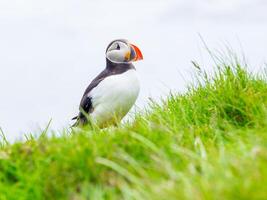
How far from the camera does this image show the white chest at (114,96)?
842 centimetres

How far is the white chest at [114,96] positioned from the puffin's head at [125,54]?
0.20 metres

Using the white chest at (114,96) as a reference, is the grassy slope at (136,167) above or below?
below

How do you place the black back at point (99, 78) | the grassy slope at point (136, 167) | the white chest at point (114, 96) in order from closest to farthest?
the grassy slope at point (136, 167)
the white chest at point (114, 96)
the black back at point (99, 78)

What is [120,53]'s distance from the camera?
8742 millimetres

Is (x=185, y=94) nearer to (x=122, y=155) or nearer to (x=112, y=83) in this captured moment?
(x=112, y=83)

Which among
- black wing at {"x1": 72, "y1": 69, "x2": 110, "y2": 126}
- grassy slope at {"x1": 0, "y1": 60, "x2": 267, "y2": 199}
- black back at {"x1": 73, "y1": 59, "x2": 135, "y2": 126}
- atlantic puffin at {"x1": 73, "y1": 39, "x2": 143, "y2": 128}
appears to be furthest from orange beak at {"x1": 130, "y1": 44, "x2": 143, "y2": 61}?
grassy slope at {"x1": 0, "y1": 60, "x2": 267, "y2": 199}

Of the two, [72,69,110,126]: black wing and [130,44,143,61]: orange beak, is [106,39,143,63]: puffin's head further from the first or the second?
[72,69,110,126]: black wing

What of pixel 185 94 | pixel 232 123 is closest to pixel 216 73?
pixel 185 94

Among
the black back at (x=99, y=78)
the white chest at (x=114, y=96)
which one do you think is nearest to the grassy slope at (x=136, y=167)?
the white chest at (x=114, y=96)

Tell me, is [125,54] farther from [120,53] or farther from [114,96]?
[114,96]

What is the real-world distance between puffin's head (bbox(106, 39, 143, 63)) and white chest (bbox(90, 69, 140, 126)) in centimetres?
20

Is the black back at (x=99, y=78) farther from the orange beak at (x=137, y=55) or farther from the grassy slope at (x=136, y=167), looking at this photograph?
the grassy slope at (x=136, y=167)

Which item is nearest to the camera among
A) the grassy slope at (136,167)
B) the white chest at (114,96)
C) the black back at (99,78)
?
the grassy slope at (136,167)

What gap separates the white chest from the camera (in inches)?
332
